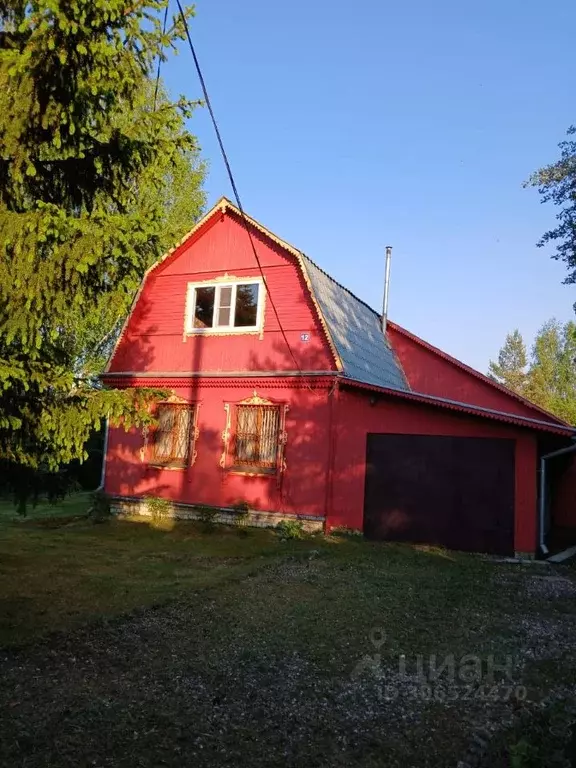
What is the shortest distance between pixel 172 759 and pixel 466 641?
11.3ft

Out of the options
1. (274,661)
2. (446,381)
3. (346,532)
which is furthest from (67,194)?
(446,381)

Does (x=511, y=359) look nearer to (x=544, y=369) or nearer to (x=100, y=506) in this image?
(x=544, y=369)

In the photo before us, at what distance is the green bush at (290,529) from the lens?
12.4 m

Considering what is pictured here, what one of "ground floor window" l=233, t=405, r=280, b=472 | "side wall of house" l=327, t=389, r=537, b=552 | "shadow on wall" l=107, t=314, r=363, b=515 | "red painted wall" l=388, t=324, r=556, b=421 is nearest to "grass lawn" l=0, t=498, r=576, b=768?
"side wall of house" l=327, t=389, r=537, b=552

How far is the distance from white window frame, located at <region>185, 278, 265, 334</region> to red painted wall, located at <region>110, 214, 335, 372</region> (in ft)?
0.47

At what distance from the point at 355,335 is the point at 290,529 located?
5328 mm

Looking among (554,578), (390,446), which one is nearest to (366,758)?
(554,578)

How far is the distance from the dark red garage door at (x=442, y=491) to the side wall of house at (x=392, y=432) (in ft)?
0.68

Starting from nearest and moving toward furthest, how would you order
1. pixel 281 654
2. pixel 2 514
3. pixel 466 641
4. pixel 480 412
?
pixel 281 654 < pixel 466 641 < pixel 480 412 < pixel 2 514

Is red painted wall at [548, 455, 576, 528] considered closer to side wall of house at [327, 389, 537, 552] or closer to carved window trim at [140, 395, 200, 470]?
side wall of house at [327, 389, 537, 552]

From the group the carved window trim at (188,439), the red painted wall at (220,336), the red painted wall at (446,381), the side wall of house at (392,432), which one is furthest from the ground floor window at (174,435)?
the red painted wall at (446,381)

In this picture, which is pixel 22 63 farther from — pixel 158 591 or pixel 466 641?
pixel 466 641

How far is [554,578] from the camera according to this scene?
9.87 metres

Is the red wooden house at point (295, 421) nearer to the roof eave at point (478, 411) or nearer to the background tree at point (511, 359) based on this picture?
the roof eave at point (478, 411)
